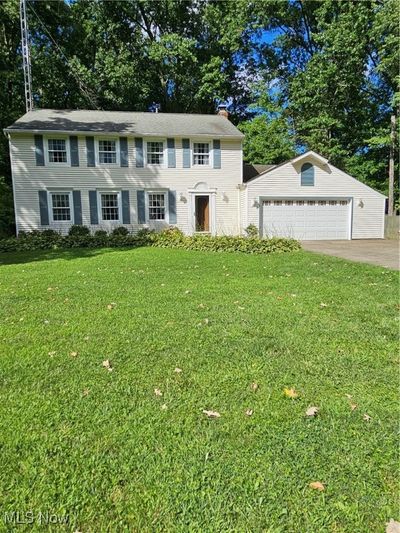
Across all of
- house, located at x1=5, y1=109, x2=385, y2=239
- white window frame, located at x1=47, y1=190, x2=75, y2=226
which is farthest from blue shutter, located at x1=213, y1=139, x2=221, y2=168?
white window frame, located at x1=47, y1=190, x2=75, y2=226

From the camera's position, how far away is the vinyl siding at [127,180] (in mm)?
15977

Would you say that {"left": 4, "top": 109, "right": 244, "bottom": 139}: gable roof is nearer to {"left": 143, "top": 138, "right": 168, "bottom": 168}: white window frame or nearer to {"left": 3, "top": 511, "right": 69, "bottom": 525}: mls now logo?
{"left": 143, "top": 138, "right": 168, "bottom": 168}: white window frame

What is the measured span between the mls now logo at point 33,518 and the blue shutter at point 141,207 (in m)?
16.0

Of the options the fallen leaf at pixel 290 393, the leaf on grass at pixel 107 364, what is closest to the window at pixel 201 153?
the leaf on grass at pixel 107 364

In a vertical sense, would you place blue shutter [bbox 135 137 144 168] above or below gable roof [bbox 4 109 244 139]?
below

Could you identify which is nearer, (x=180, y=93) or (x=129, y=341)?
(x=129, y=341)

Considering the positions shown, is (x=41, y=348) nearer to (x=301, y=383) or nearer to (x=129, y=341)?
(x=129, y=341)

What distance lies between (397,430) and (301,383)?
766 mm

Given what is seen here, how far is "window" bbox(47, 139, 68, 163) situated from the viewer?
16141mm

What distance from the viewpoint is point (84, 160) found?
648 inches

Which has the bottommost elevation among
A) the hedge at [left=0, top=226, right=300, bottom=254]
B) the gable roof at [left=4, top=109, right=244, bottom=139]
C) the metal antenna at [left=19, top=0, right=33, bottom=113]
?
the hedge at [left=0, top=226, right=300, bottom=254]

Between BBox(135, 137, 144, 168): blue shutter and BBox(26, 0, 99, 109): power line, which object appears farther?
BBox(26, 0, 99, 109): power line

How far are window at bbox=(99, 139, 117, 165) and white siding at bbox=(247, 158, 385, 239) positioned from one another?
6693 millimetres

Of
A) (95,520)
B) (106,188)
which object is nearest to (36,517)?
(95,520)
